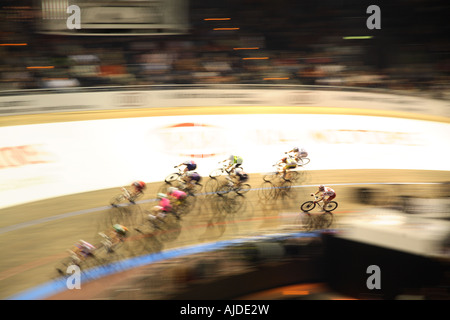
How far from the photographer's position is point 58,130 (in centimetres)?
1052

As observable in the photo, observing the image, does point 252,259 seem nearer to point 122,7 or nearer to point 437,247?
point 437,247

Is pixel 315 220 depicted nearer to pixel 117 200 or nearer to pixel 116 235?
pixel 116 235

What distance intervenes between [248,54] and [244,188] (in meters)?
6.39

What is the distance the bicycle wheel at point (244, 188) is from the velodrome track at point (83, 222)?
15 centimetres

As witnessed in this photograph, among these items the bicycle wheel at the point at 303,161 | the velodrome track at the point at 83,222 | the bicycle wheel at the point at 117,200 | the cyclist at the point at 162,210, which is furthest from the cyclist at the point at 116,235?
the bicycle wheel at the point at 303,161

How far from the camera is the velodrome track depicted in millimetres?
6625

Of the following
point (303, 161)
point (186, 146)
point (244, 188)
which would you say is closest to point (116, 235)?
point (244, 188)

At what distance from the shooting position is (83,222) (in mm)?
8133

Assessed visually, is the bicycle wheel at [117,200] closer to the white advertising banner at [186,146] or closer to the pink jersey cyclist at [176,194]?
the white advertising banner at [186,146]

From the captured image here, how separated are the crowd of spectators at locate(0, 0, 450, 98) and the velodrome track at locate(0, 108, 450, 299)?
2159 mm

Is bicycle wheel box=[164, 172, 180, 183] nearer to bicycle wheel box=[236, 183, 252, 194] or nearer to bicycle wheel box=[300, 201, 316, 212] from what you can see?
bicycle wheel box=[236, 183, 252, 194]

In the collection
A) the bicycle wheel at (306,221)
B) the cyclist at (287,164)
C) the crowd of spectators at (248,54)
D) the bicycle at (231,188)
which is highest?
the crowd of spectators at (248,54)

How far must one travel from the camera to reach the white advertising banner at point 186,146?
9484 millimetres

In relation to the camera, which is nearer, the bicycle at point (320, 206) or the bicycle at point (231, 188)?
the bicycle at point (320, 206)
